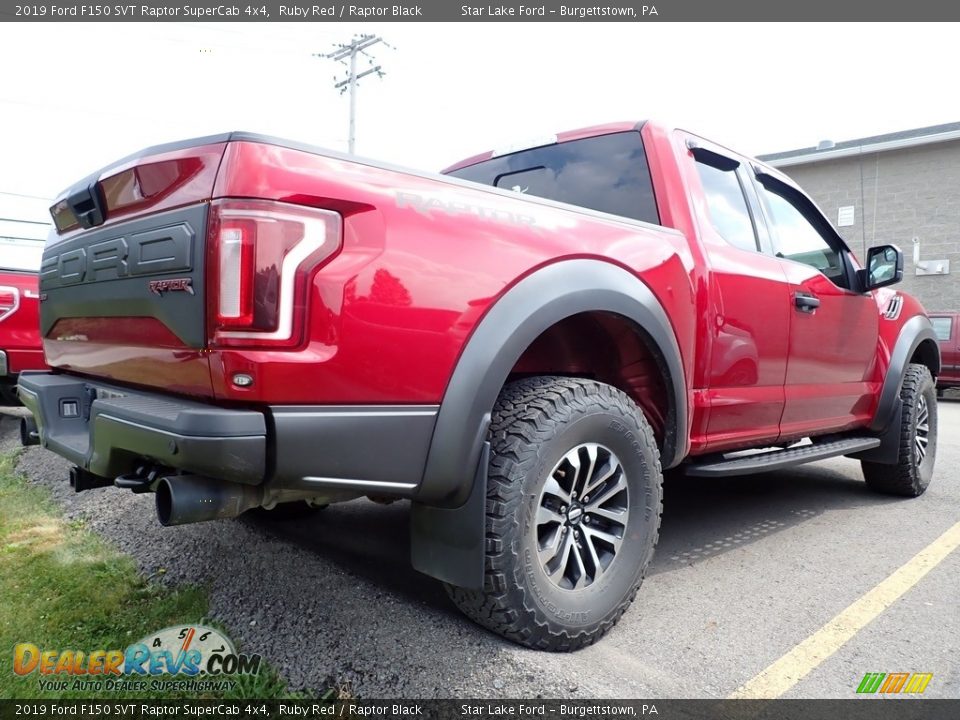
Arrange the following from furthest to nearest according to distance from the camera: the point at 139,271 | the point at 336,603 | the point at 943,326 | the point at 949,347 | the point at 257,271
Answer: the point at 943,326
the point at 949,347
the point at 336,603
the point at 139,271
the point at 257,271

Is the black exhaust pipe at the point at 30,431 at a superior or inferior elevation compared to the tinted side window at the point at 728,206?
inferior

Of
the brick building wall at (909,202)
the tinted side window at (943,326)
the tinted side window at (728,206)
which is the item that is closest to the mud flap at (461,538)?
the tinted side window at (728,206)

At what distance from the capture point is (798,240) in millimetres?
3861

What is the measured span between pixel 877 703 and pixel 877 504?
2.77m

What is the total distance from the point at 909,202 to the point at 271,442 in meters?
22.3

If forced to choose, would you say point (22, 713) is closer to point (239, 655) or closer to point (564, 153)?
point (239, 655)

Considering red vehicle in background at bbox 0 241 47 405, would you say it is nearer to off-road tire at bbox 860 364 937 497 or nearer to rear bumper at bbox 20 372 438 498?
rear bumper at bbox 20 372 438 498

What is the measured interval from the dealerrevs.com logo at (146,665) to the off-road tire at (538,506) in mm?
766

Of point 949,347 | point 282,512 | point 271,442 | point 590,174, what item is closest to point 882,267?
point 590,174

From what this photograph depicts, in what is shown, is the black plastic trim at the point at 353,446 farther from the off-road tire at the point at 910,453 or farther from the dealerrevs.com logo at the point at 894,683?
the off-road tire at the point at 910,453

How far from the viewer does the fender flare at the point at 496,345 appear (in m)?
1.96

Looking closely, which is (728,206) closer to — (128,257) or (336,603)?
(336,603)

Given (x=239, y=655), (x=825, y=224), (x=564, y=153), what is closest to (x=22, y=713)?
(x=239, y=655)

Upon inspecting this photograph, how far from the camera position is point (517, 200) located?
2.20 m
